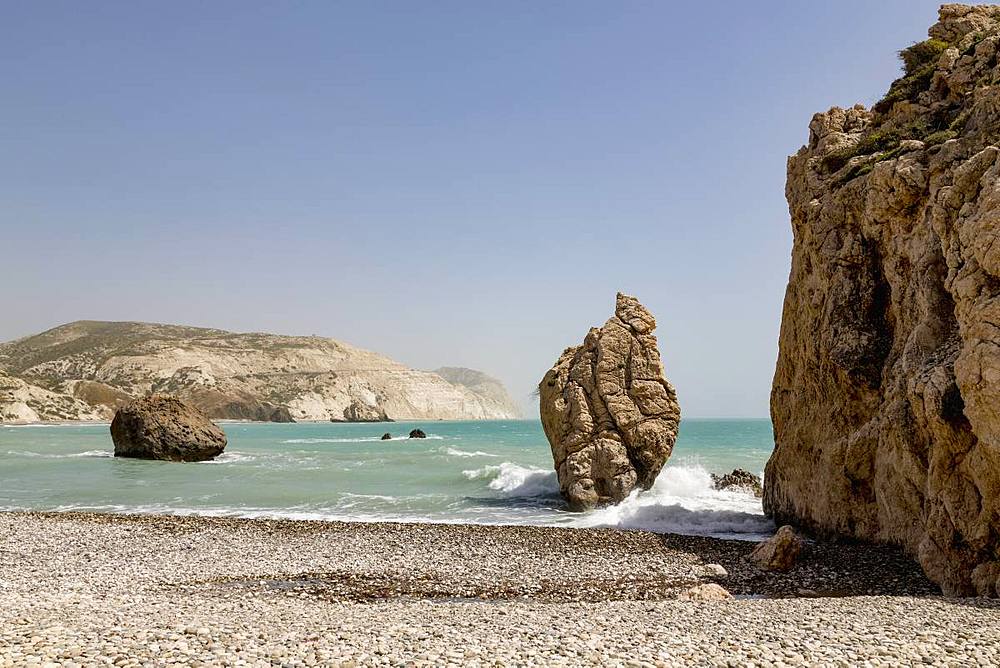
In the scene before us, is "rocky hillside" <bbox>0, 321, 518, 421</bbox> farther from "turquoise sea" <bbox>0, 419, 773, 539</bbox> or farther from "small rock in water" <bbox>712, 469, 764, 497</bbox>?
"small rock in water" <bbox>712, 469, 764, 497</bbox>

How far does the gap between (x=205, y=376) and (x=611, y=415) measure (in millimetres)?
133900

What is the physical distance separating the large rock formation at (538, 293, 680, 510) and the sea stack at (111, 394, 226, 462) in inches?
1131

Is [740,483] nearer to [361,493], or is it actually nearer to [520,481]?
[520,481]

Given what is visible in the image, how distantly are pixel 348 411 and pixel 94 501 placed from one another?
139005 mm

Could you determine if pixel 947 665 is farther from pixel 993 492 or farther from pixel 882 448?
Answer: pixel 882 448

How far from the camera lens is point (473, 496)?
95.7ft

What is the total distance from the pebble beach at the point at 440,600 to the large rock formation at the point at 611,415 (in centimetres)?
553

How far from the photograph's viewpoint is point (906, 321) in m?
16.2

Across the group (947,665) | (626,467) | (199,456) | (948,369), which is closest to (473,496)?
(626,467)

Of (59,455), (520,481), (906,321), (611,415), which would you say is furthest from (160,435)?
(906,321)

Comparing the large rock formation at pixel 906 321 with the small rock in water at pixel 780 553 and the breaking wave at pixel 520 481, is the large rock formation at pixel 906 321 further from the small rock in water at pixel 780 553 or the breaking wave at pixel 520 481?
the breaking wave at pixel 520 481

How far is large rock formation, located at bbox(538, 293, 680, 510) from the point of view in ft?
84.6

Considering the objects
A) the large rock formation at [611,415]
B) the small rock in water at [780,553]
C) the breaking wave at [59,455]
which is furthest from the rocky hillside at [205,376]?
the small rock in water at [780,553]

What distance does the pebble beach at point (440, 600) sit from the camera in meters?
8.19
